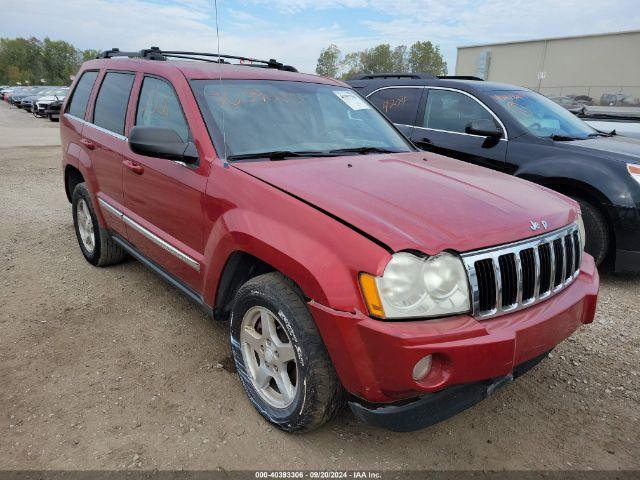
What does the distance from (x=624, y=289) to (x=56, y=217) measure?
650 cm

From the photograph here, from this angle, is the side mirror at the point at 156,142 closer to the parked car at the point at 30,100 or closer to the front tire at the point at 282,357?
the front tire at the point at 282,357

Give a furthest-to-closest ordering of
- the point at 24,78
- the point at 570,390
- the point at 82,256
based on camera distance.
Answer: the point at 24,78
the point at 82,256
the point at 570,390

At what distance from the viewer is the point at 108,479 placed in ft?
7.01

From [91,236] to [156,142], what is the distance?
231 cm

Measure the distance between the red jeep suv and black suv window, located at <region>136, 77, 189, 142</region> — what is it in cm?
2

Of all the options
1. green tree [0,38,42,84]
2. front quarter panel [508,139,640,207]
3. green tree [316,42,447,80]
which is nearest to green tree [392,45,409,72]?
green tree [316,42,447,80]

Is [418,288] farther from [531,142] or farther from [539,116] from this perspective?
[539,116]

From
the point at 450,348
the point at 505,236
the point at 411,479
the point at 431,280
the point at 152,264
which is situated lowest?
the point at 411,479

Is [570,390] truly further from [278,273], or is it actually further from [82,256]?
[82,256]

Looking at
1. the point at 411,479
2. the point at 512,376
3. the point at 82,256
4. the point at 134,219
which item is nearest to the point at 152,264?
the point at 134,219

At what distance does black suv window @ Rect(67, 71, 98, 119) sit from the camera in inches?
173

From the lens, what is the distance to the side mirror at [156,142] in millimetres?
2629

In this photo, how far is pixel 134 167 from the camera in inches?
132

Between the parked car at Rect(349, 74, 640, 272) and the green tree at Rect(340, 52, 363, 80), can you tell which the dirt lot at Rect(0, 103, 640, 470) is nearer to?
the parked car at Rect(349, 74, 640, 272)
